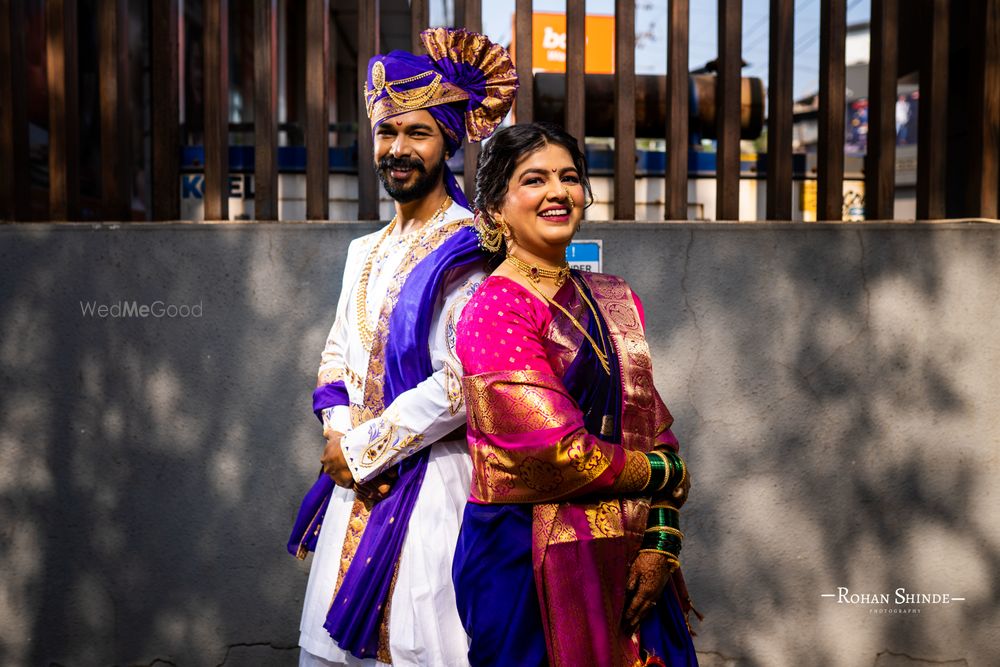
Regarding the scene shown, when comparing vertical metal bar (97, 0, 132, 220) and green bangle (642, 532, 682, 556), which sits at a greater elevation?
vertical metal bar (97, 0, 132, 220)

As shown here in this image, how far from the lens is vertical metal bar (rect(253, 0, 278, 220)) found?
3.60 m

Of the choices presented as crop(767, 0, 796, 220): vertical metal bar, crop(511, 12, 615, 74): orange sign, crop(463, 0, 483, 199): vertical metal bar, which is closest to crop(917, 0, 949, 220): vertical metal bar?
crop(767, 0, 796, 220): vertical metal bar

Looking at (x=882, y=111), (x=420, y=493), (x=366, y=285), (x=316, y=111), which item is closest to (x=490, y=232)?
(x=366, y=285)

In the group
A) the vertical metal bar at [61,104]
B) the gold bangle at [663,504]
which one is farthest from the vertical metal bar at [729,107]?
the vertical metal bar at [61,104]

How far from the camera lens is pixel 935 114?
12.0 feet

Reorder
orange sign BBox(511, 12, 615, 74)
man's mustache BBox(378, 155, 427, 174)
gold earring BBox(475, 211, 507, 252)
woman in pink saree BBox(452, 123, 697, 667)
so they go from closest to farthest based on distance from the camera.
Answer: woman in pink saree BBox(452, 123, 697, 667) → gold earring BBox(475, 211, 507, 252) → man's mustache BBox(378, 155, 427, 174) → orange sign BBox(511, 12, 615, 74)

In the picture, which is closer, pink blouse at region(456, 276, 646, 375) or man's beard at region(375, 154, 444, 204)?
pink blouse at region(456, 276, 646, 375)

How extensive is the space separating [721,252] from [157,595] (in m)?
2.49

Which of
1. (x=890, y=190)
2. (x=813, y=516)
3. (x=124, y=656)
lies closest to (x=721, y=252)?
(x=890, y=190)

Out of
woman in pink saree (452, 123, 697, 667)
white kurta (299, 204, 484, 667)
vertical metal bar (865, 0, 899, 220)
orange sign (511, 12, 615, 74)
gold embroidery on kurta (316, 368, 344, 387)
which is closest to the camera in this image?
woman in pink saree (452, 123, 697, 667)

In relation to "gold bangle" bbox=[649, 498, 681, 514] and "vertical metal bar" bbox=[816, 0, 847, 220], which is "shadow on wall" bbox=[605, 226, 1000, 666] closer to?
"vertical metal bar" bbox=[816, 0, 847, 220]

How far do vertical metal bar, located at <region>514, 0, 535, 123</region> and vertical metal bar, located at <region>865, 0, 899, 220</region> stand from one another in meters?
1.34

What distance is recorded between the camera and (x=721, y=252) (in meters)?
3.59

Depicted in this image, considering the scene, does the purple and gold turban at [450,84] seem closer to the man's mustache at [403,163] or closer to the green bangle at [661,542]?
the man's mustache at [403,163]
